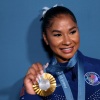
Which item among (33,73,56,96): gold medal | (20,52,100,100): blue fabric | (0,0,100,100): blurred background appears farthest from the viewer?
(0,0,100,100): blurred background

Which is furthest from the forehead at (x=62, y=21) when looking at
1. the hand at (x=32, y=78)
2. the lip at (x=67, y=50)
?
the hand at (x=32, y=78)

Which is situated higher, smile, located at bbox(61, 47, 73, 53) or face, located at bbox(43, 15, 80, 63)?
face, located at bbox(43, 15, 80, 63)

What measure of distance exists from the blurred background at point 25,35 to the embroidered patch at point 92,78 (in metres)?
0.20

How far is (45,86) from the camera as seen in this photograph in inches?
44.5

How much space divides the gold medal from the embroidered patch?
20 centimetres

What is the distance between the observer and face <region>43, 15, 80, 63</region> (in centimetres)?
114

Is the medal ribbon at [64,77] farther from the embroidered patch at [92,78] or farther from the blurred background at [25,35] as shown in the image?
the blurred background at [25,35]

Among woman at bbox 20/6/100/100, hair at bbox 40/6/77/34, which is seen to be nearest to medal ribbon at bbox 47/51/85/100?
woman at bbox 20/6/100/100

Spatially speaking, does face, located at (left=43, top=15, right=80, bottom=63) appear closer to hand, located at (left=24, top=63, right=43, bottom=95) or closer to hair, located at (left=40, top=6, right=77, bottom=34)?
hair, located at (left=40, top=6, right=77, bottom=34)

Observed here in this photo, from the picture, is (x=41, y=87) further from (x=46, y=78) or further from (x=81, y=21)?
(x=81, y=21)

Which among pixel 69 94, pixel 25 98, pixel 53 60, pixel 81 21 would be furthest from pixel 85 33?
pixel 25 98

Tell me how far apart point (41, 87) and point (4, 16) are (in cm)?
48

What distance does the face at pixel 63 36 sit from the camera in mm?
1145

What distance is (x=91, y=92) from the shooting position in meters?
1.24
